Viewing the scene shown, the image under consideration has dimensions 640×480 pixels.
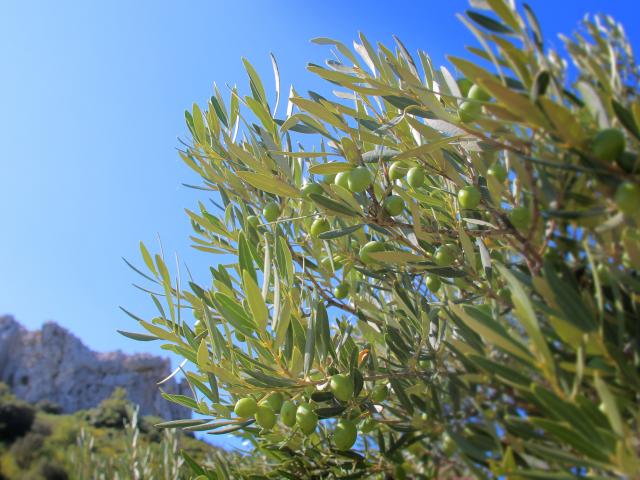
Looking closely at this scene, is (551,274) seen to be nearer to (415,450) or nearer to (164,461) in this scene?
(415,450)

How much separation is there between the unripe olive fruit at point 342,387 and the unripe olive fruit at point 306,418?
0.07m

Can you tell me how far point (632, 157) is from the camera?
0.64 meters

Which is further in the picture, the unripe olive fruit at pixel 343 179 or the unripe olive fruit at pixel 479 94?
the unripe olive fruit at pixel 343 179

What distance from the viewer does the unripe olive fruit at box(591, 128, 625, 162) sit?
0.61m

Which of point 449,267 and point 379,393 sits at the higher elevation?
point 449,267

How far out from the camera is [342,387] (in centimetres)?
107

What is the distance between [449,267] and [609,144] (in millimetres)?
546

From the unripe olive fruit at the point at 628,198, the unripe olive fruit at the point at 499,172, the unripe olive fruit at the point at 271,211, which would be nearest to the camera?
the unripe olive fruit at the point at 628,198

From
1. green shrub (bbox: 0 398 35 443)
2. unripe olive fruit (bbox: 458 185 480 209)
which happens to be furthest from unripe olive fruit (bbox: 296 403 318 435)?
green shrub (bbox: 0 398 35 443)

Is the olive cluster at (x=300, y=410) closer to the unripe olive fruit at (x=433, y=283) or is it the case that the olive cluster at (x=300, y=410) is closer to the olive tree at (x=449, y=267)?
the olive tree at (x=449, y=267)

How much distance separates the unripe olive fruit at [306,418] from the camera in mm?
1092

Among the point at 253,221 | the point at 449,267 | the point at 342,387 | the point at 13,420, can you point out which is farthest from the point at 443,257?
the point at 13,420

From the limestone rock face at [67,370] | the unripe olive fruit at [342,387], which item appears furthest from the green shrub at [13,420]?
the unripe olive fruit at [342,387]

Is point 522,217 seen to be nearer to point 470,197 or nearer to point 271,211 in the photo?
point 470,197
